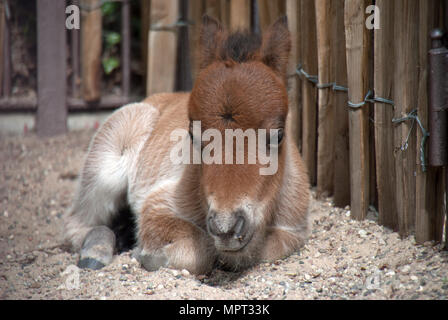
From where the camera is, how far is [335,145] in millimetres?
5570

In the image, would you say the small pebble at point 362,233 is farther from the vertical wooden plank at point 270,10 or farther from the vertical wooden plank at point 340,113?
the vertical wooden plank at point 270,10

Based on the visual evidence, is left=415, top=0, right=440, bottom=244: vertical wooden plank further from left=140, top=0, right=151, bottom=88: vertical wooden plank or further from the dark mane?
left=140, top=0, right=151, bottom=88: vertical wooden plank

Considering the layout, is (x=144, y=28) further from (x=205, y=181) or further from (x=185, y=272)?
(x=205, y=181)

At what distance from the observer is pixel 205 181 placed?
155 inches

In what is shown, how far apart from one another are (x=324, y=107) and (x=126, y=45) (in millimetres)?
4652

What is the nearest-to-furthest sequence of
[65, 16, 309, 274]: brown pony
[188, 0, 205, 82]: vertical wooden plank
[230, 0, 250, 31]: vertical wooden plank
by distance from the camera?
[65, 16, 309, 274]: brown pony → [230, 0, 250, 31]: vertical wooden plank → [188, 0, 205, 82]: vertical wooden plank

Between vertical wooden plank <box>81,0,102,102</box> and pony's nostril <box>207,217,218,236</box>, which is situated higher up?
vertical wooden plank <box>81,0,102,102</box>

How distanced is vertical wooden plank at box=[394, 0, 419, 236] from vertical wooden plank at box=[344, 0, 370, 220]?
16.7 inches

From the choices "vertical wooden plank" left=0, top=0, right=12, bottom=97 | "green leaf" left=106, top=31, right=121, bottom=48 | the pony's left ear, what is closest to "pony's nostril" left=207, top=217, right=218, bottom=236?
the pony's left ear

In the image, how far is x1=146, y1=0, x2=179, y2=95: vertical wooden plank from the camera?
8.34 metres

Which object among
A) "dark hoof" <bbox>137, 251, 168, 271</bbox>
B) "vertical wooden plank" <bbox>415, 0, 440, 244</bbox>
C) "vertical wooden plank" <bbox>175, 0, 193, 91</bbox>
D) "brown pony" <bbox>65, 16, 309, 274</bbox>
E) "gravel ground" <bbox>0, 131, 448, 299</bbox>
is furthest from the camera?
"vertical wooden plank" <bbox>175, 0, 193, 91</bbox>

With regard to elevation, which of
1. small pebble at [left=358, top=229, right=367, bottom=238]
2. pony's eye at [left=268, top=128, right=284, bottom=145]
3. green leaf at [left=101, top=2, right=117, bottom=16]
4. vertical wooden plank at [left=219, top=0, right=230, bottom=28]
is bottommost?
small pebble at [left=358, top=229, right=367, bottom=238]
